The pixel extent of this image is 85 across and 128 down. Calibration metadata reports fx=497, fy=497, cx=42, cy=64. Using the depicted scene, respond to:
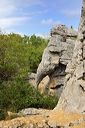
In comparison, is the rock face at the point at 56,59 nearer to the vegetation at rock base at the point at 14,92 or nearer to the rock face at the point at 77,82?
the vegetation at rock base at the point at 14,92

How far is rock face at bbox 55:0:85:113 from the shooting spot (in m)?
16.3

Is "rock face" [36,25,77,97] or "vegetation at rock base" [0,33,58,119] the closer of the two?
"vegetation at rock base" [0,33,58,119]

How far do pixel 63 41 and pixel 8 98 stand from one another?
247 inches

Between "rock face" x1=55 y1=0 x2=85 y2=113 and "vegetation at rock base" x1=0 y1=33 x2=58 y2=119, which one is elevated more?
"rock face" x1=55 y1=0 x2=85 y2=113

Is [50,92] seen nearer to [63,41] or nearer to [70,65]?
[63,41]

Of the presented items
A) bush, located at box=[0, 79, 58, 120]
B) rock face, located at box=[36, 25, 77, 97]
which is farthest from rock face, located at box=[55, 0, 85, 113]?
rock face, located at box=[36, 25, 77, 97]

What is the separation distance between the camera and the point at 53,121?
598 inches

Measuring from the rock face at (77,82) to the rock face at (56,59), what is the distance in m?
9.15

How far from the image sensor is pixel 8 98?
22469mm

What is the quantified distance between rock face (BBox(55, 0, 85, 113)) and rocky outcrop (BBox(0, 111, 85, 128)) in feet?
2.16

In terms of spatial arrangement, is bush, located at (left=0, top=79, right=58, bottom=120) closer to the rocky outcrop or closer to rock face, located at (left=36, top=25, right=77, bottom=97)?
rock face, located at (left=36, top=25, right=77, bottom=97)

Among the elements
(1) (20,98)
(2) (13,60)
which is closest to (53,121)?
(1) (20,98)

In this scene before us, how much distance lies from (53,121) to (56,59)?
1178 centimetres

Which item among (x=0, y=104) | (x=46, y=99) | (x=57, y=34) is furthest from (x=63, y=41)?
(x=0, y=104)
